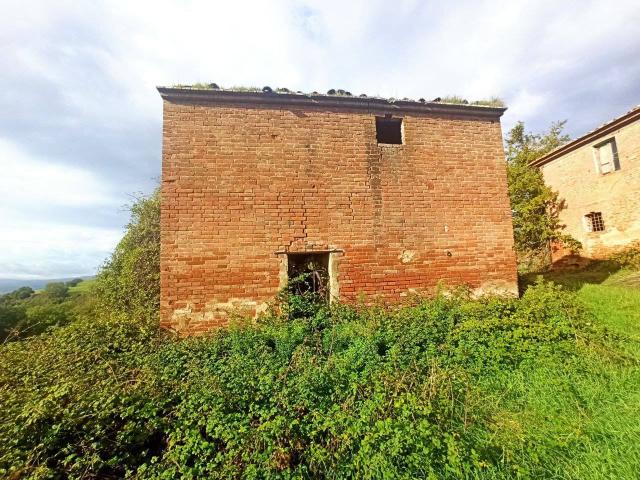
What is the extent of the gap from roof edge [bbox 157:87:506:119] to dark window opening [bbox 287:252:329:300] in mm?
3465

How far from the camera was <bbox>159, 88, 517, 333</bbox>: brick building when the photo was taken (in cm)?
578

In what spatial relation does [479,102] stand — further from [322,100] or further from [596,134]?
[596,134]

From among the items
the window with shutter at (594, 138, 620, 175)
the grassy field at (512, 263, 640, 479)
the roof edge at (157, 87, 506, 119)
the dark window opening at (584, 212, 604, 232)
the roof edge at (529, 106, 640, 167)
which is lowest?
the grassy field at (512, 263, 640, 479)

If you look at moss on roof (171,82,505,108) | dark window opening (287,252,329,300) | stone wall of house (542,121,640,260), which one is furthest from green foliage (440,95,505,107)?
stone wall of house (542,121,640,260)

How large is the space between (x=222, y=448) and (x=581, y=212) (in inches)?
697

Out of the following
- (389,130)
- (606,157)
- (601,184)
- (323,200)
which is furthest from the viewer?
(601,184)

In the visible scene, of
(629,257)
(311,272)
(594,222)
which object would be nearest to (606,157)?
(594,222)

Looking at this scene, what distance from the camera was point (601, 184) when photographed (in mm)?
12734

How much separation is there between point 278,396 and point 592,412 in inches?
150

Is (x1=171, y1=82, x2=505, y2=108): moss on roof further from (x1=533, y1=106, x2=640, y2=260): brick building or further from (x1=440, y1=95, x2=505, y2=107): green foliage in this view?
(x1=533, y1=106, x2=640, y2=260): brick building

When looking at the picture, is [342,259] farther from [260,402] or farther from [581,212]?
[581,212]

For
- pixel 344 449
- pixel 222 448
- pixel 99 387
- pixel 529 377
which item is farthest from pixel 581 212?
pixel 99 387

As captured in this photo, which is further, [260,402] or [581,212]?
[581,212]

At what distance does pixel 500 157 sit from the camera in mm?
6988
